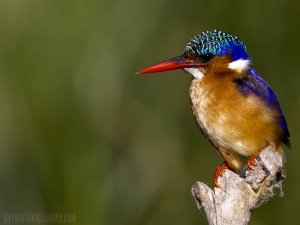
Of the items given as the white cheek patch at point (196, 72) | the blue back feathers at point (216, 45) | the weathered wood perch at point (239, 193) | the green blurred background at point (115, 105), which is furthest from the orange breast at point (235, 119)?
the green blurred background at point (115, 105)

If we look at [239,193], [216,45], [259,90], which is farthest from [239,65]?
[239,193]

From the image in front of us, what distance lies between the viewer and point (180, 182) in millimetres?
6441

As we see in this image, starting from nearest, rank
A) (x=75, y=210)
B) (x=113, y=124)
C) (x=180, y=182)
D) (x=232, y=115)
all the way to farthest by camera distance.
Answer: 1. (x=232, y=115)
2. (x=75, y=210)
3. (x=113, y=124)
4. (x=180, y=182)

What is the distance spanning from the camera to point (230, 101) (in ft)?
15.4

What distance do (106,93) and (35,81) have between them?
1.94ft

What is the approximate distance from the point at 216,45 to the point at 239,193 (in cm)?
140

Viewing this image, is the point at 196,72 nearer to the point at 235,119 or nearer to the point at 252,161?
the point at 235,119

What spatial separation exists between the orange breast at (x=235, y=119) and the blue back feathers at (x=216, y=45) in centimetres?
25

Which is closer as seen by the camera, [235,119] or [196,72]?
[235,119]

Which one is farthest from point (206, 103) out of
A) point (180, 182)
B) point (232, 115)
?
point (180, 182)

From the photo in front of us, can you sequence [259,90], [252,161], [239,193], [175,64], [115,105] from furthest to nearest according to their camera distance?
[115,105] < [175,64] < [259,90] < [252,161] < [239,193]

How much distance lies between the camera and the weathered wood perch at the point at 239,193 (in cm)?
387

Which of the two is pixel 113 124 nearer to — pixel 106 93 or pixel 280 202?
pixel 106 93

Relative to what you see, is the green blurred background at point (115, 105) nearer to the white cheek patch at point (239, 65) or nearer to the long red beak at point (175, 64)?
the long red beak at point (175, 64)
